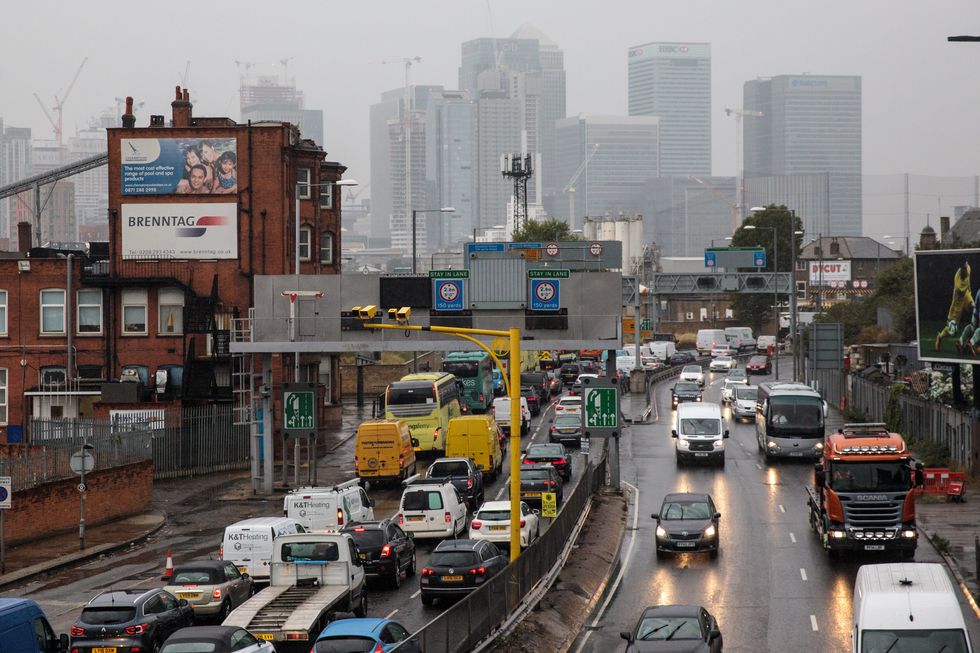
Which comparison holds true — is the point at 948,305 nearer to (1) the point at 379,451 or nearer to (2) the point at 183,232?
(1) the point at 379,451

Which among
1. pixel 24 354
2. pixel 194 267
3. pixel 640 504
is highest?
pixel 194 267

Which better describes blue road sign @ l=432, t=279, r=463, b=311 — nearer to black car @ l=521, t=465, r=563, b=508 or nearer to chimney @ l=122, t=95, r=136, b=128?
black car @ l=521, t=465, r=563, b=508

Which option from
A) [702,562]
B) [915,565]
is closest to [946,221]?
[702,562]

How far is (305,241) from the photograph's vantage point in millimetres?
64688

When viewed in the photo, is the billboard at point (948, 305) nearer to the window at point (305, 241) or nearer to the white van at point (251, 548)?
the white van at point (251, 548)

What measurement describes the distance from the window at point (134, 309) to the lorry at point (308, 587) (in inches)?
1420

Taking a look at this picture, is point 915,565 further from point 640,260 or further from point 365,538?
point 640,260

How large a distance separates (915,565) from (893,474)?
11.8 metres

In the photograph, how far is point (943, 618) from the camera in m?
19.8

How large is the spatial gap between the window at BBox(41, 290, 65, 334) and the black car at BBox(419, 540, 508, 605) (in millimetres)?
37270

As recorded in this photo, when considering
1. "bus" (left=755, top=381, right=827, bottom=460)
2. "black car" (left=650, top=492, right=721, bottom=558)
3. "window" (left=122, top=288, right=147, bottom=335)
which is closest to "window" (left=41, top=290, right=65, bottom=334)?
"window" (left=122, top=288, right=147, bottom=335)

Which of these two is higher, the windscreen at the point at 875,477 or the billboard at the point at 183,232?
the billboard at the point at 183,232

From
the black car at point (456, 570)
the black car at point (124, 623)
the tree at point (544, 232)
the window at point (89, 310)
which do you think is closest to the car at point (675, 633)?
the black car at point (456, 570)

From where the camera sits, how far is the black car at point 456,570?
27.9 m
